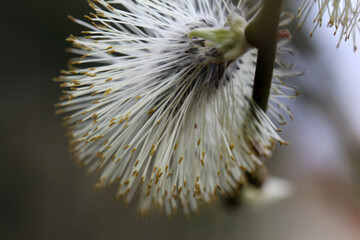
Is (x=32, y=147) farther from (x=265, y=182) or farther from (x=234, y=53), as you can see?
(x=234, y=53)

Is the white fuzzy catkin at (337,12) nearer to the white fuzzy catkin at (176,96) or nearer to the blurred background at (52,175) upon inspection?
the white fuzzy catkin at (176,96)

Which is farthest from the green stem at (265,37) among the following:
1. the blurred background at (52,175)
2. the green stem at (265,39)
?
the blurred background at (52,175)

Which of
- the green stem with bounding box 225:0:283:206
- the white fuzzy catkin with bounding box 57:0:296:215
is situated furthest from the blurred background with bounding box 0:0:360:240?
the green stem with bounding box 225:0:283:206

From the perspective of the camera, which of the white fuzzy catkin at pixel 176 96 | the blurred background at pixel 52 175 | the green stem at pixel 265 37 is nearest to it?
the green stem at pixel 265 37

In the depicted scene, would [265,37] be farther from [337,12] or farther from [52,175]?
[52,175]

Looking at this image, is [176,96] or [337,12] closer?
[337,12]

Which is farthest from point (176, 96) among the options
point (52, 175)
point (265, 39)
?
point (52, 175)

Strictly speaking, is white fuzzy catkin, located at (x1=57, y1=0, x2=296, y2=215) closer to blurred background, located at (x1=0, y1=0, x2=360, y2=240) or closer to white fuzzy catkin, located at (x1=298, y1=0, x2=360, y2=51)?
white fuzzy catkin, located at (x1=298, y1=0, x2=360, y2=51)

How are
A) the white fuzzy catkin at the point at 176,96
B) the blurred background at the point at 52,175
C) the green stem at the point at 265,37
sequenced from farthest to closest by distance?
the blurred background at the point at 52,175, the white fuzzy catkin at the point at 176,96, the green stem at the point at 265,37
